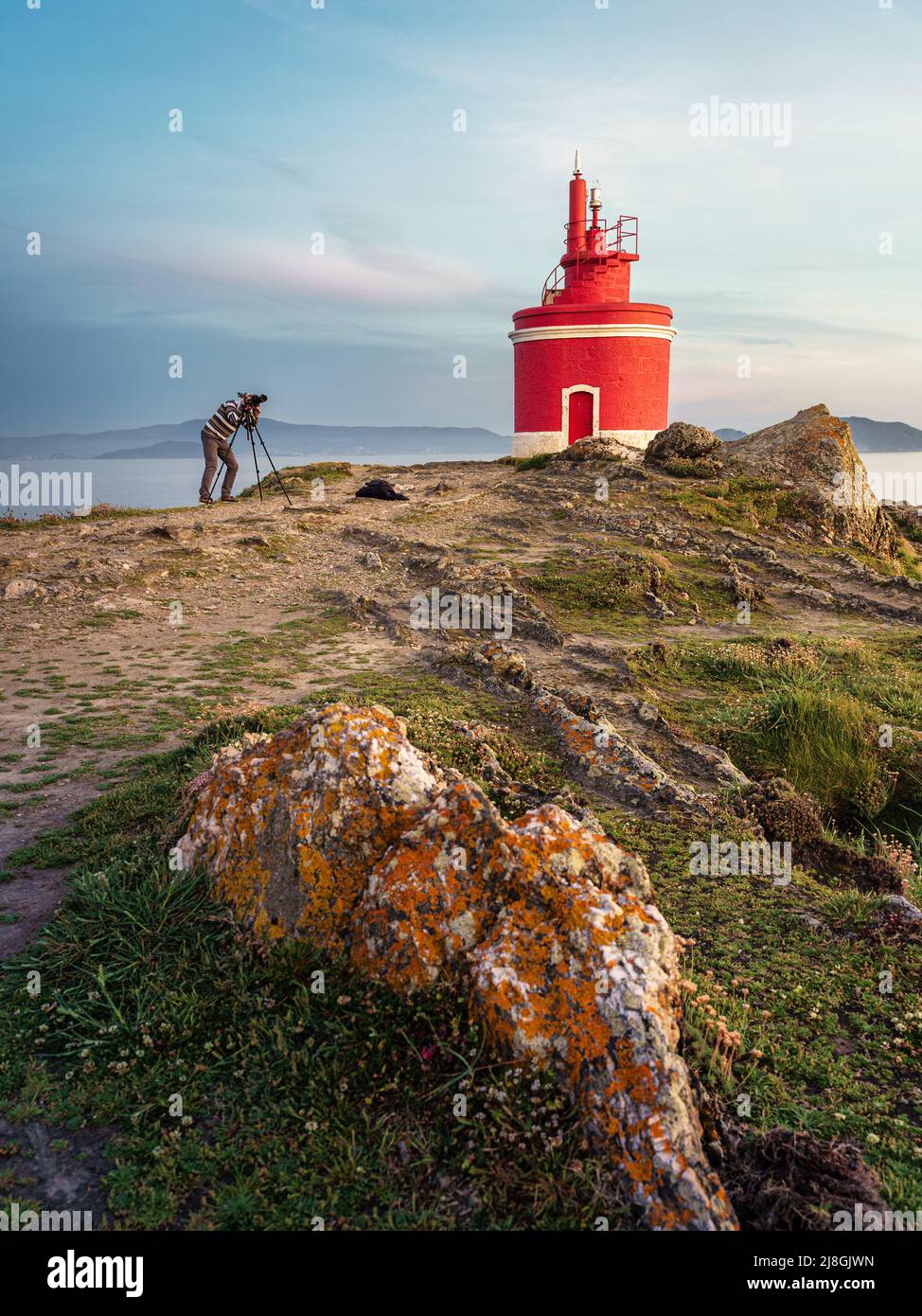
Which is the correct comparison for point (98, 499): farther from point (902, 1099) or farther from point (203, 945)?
point (902, 1099)

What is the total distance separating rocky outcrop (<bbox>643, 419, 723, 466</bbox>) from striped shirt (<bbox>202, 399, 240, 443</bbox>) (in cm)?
1512

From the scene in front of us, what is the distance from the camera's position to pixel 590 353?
1571 inches

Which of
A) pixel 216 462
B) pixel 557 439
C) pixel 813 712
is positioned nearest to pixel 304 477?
pixel 216 462

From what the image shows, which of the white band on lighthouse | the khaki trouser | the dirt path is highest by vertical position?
the white band on lighthouse

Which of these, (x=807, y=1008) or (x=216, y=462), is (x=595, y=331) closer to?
(x=216, y=462)

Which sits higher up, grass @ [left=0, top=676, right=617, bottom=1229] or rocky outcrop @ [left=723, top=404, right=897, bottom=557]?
rocky outcrop @ [left=723, top=404, right=897, bottom=557]

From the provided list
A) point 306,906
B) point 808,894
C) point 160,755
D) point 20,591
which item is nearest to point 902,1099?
point 808,894

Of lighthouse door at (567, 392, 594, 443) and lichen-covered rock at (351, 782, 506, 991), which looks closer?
lichen-covered rock at (351, 782, 506, 991)

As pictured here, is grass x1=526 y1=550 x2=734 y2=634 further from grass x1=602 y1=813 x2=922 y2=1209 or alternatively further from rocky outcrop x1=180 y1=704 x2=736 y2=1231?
rocky outcrop x1=180 y1=704 x2=736 y2=1231

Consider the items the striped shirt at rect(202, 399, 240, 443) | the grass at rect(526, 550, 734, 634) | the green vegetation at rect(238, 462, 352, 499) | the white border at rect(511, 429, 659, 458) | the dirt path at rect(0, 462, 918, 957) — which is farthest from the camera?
the white border at rect(511, 429, 659, 458)

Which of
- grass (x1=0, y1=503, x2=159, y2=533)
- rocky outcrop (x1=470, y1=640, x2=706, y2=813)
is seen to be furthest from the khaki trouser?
rocky outcrop (x1=470, y1=640, x2=706, y2=813)

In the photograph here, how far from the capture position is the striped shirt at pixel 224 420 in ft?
76.9

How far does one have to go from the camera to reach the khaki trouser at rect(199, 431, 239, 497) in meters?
24.5

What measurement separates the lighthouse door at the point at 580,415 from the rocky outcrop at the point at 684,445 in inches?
429
